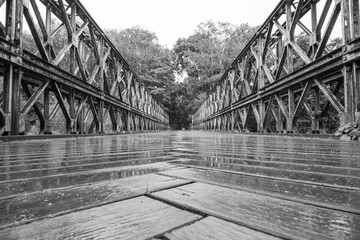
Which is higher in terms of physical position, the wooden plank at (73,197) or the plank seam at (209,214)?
the plank seam at (209,214)

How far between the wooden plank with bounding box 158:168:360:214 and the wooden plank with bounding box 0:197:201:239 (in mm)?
280

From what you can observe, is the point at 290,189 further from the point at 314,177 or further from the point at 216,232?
the point at 216,232

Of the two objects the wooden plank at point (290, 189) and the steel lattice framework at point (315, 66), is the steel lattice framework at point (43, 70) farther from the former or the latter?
the steel lattice framework at point (315, 66)

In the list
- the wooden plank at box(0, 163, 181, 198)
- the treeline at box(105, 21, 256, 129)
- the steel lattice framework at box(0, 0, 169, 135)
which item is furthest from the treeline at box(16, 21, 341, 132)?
the wooden plank at box(0, 163, 181, 198)

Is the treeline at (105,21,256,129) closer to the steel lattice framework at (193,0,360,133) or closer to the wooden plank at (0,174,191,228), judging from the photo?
the steel lattice framework at (193,0,360,133)

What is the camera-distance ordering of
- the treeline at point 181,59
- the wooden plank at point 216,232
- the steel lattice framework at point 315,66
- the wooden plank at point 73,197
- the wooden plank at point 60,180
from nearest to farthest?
the wooden plank at point 216,232, the wooden plank at point 73,197, the wooden plank at point 60,180, the steel lattice framework at point 315,66, the treeline at point 181,59

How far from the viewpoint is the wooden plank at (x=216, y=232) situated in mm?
356

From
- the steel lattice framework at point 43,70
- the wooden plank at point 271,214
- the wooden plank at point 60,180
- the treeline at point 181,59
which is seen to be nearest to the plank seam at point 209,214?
the wooden plank at point 271,214

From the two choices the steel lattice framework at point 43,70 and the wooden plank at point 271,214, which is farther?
the steel lattice framework at point 43,70

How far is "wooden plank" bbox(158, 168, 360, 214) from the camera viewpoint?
52 cm

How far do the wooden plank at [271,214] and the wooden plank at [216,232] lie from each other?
20mm

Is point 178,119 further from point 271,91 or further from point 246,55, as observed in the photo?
point 271,91

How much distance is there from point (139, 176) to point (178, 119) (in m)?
32.8

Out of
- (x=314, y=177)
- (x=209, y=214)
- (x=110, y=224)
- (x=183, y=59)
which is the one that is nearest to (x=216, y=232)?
(x=209, y=214)
